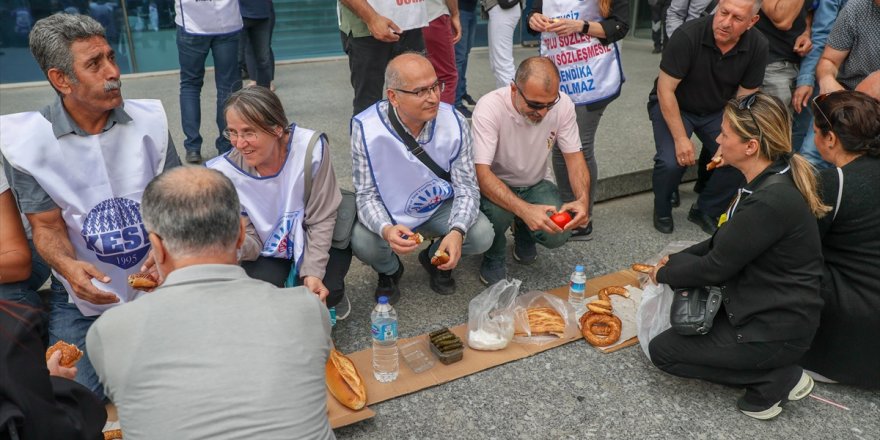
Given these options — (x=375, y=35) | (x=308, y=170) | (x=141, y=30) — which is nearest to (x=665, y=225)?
(x=375, y=35)

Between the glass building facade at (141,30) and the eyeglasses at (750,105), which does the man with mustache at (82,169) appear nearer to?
the eyeglasses at (750,105)

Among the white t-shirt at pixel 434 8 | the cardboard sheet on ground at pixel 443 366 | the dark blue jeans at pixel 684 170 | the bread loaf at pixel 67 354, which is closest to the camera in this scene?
the bread loaf at pixel 67 354

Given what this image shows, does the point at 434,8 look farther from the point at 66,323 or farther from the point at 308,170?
the point at 66,323

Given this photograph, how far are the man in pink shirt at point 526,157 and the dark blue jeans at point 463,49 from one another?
2.51 meters

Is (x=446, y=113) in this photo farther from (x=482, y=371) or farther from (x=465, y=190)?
(x=482, y=371)

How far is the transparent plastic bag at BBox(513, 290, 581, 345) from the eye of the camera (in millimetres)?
3113

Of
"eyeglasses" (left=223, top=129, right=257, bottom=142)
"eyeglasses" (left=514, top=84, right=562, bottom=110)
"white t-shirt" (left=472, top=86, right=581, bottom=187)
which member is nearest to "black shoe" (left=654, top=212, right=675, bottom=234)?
"white t-shirt" (left=472, top=86, right=581, bottom=187)

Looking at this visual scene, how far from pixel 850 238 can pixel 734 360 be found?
737 mm

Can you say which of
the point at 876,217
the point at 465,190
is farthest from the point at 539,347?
the point at 876,217

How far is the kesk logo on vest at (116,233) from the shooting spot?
2617mm

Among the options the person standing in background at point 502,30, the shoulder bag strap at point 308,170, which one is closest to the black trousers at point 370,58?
the shoulder bag strap at point 308,170

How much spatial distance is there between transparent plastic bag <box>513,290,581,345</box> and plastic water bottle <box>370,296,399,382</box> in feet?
2.09

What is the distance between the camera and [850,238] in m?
2.70

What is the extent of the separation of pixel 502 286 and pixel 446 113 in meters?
0.95
